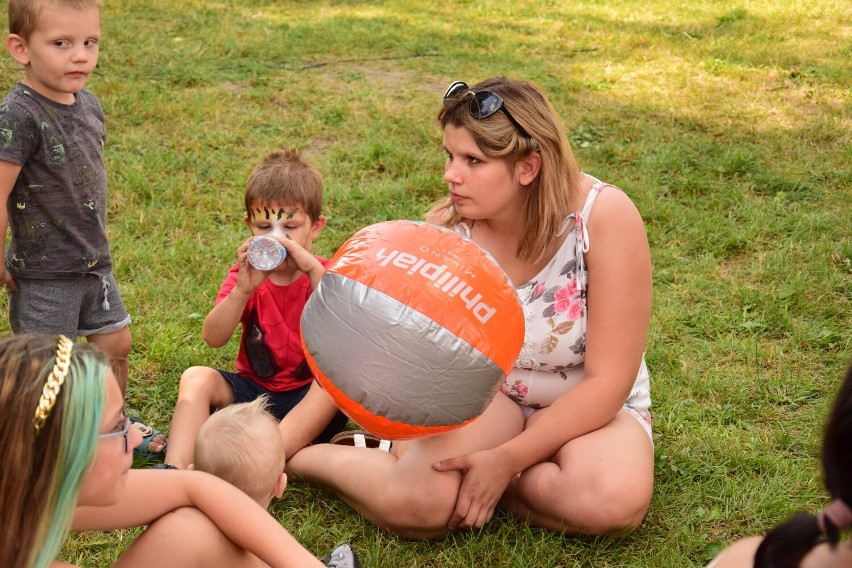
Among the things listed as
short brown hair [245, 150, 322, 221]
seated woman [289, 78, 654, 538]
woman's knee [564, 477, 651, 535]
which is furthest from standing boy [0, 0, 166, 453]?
woman's knee [564, 477, 651, 535]

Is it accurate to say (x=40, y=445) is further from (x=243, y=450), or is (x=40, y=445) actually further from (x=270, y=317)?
(x=270, y=317)

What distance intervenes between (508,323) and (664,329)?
182 cm

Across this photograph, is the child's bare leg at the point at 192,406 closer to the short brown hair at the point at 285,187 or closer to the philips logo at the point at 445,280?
the short brown hair at the point at 285,187

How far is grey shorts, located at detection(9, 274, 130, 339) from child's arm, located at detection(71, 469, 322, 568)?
3.79 ft

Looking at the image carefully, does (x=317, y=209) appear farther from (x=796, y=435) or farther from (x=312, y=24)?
(x=312, y=24)

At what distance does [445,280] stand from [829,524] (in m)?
1.31

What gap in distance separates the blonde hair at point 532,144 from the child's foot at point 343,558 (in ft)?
3.53

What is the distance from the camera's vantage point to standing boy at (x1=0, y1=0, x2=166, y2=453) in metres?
2.92

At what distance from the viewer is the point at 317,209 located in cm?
340

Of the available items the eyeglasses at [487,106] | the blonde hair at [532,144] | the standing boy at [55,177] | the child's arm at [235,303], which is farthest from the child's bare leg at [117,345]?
the eyeglasses at [487,106]

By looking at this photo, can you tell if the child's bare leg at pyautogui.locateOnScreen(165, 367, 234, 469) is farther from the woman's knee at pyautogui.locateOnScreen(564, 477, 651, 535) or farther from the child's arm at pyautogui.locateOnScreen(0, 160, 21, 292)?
the woman's knee at pyautogui.locateOnScreen(564, 477, 651, 535)

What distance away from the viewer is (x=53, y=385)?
1.65m

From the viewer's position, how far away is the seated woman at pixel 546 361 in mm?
2770

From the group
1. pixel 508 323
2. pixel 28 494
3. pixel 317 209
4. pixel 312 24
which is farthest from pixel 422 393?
pixel 312 24
